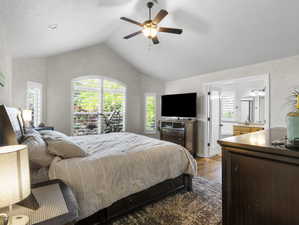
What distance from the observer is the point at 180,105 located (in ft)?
16.5

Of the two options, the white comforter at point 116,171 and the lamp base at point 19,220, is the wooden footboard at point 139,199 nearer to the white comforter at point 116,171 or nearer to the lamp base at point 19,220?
the white comforter at point 116,171

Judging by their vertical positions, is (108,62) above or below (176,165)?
above

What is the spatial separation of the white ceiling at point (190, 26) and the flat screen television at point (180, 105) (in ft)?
3.34

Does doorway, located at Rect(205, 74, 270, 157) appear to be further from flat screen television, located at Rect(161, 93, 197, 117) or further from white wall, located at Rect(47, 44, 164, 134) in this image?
white wall, located at Rect(47, 44, 164, 134)

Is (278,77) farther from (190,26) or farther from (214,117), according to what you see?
(190,26)

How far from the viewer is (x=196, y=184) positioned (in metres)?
2.91

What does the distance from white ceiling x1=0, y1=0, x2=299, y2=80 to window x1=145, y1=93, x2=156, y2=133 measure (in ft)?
7.00

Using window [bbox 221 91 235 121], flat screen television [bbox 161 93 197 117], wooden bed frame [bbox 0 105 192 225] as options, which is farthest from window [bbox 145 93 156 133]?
wooden bed frame [bbox 0 105 192 225]

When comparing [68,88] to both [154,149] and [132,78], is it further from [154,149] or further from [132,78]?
[154,149]

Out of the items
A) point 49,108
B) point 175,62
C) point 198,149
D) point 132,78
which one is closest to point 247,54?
point 175,62

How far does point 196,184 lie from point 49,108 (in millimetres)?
4159

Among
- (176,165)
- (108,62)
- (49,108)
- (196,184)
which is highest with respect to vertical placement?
(108,62)

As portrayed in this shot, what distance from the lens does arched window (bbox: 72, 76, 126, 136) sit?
490cm

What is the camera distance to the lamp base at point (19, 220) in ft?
2.76
